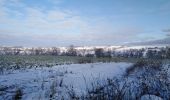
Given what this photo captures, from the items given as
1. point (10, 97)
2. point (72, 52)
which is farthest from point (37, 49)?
point (10, 97)

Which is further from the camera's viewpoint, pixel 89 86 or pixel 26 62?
pixel 26 62

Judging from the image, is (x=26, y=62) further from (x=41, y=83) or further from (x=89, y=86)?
(x=89, y=86)

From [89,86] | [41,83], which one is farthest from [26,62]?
[89,86]

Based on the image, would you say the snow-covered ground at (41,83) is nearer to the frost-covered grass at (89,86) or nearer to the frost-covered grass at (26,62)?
the frost-covered grass at (89,86)

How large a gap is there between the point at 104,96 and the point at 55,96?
211 centimetres

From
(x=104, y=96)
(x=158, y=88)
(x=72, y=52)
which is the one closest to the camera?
(x=104, y=96)

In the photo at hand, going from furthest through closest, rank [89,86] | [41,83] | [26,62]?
[26,62]
[41,83]
[89,86]

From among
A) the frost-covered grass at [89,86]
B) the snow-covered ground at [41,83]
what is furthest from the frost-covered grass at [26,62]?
the frost-covered grass at [89,86]

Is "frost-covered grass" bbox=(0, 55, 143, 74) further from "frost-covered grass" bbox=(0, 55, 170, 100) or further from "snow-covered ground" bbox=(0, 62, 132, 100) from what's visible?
"frost-covered grass" bbox=(0, 55, 170, 100)

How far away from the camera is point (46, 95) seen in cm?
589

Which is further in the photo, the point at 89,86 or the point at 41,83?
the point at 41,83

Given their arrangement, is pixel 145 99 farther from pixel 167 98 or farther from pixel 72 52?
pixel 72 52

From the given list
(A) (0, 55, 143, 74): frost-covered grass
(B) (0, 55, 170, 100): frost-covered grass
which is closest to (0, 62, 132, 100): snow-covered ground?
(B) (0, 55, 170, 100): frost-covered grass

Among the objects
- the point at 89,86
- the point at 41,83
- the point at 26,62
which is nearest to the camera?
the point at 89,86
